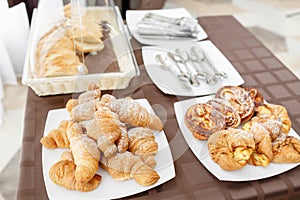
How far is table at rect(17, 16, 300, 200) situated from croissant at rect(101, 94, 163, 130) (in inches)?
2.0

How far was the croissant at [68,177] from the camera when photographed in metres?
0.66

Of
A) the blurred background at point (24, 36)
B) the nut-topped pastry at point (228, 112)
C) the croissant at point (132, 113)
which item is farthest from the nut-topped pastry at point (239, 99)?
the blurred background at point (24, 36)

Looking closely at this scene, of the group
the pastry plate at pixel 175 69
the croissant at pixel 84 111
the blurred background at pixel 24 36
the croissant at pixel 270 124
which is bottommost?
the blurred background at pixel 24 36

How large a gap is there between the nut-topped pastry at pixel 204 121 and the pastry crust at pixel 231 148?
0.03 m

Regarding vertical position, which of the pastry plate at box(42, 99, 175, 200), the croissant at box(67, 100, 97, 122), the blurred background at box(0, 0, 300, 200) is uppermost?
the croissant at box(67, 100, 97, 122)

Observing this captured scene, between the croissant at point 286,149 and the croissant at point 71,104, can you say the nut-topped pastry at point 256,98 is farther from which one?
the croissant at point 71,104

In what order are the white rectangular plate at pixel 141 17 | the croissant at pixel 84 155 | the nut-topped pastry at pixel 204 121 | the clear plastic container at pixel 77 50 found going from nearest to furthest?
the croissant at pixel 84 155
the nut-topped pastry at pixel 204 121
the clear plastic container at pixel 77 50
the white rectangular plate at pixel 141 17

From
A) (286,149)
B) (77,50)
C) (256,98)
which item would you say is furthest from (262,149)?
(77,50)

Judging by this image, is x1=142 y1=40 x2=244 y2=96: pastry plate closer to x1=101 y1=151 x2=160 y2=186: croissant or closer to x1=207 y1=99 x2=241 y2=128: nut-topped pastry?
x1=207 y1=99 x2=241 y2=128: nut-topped pastry

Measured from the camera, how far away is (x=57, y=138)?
739mm

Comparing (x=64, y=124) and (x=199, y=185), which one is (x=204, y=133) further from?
(x=64, y=124)

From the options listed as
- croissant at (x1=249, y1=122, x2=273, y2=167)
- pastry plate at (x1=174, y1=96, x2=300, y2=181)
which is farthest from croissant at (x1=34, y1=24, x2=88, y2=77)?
croissant at (x1=249, y1=122, x2=273, y2=167)

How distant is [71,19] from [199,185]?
1.89 ft

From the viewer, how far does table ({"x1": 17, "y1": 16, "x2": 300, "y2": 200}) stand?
0.70 metres
